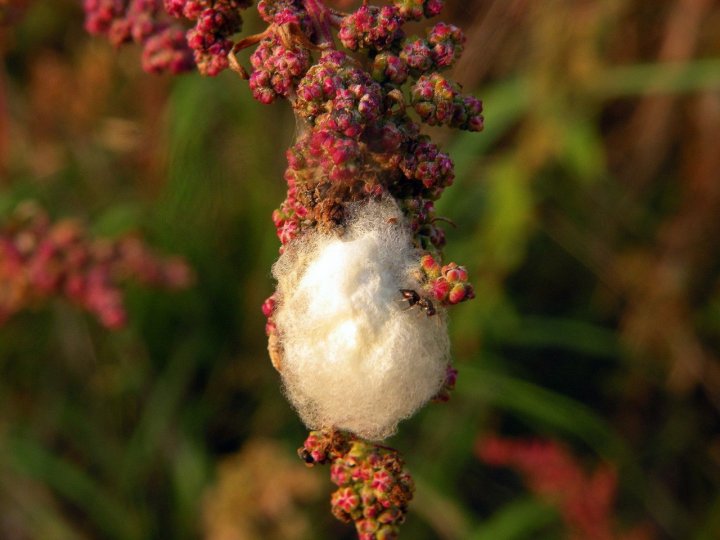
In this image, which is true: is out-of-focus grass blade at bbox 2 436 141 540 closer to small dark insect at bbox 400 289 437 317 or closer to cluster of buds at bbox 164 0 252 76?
cluster of buds at bbox 164 0 252 76

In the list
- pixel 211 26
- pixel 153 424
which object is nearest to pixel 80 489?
pixel 153 424

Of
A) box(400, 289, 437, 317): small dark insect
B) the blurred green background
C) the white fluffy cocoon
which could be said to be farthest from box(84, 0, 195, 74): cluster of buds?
the blurred green background

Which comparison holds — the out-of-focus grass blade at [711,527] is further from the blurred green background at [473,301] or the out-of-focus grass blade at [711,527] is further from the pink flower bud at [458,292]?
the pink flower bud at [458,292]

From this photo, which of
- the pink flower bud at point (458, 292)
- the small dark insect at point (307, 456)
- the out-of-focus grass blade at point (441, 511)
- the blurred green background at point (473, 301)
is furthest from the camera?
the blurred green background at point (473, 301)

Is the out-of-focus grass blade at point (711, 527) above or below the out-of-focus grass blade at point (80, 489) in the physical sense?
below

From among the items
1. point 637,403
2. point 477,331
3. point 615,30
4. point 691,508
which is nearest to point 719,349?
point 637,403

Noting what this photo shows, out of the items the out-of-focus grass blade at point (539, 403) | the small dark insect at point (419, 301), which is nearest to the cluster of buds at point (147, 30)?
the small dark insect at point (419, 301)

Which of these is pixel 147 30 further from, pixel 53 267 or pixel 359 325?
pixel 53 267
